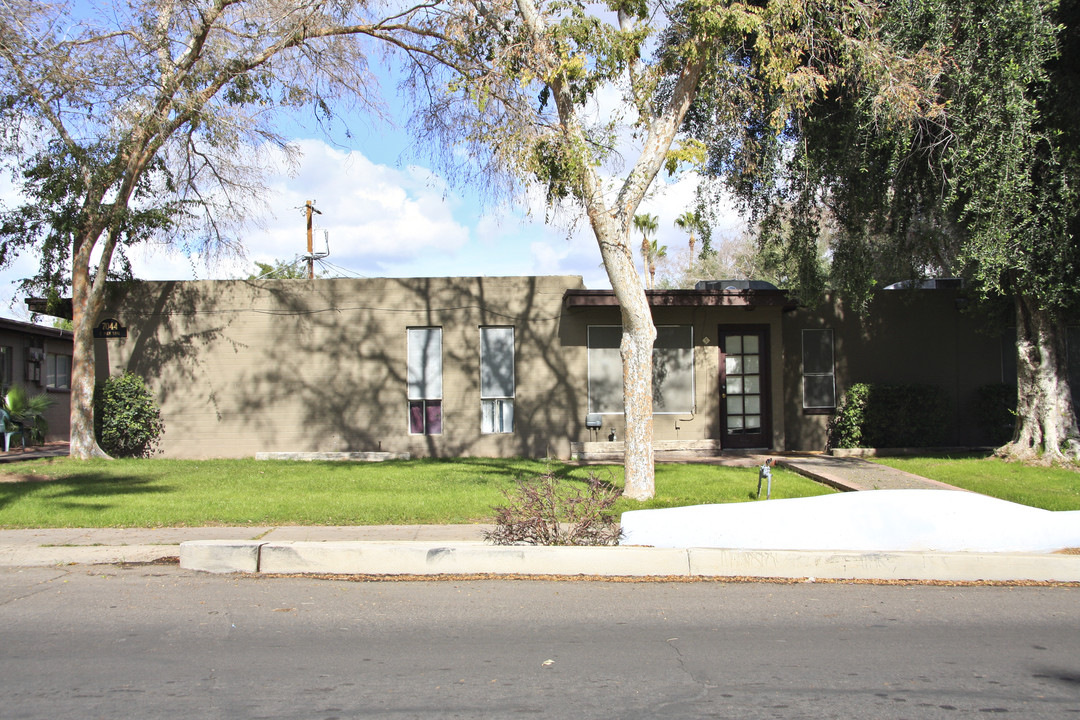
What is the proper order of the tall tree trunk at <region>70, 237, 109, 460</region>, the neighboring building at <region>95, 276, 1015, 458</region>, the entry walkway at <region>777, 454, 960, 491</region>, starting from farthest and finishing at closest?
1. the neighboring building at <region>95, 276, 1015, 458</region>
2. the tall tree trunk at <region>70, 237, 109, 460</region>
3. the entry walkway at <region>777, 454, 960, 491</region>

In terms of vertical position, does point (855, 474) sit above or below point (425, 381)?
below

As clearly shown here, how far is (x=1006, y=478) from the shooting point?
11.7 meters

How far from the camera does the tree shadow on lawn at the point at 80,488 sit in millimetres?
10469

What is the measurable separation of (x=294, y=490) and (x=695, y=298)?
8250 millimetres

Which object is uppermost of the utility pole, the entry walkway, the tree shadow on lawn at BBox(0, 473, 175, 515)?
the utility pole

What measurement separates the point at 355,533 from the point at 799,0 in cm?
871

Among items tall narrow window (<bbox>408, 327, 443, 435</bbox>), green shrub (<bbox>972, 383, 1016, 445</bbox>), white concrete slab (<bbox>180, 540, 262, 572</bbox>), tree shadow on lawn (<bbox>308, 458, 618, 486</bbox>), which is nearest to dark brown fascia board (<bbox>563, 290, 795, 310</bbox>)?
tall narrow window (<bbox>408, 327, 443, 435</bbox>)

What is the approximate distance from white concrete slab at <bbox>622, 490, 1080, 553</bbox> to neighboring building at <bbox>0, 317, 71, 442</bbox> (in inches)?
695

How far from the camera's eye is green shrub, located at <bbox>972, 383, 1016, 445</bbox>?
16.2m

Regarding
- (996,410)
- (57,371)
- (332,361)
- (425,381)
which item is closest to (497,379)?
(425,381)

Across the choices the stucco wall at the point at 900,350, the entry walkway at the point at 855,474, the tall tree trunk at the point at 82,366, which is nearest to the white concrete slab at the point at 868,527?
the entry walkway at the point at 855,474

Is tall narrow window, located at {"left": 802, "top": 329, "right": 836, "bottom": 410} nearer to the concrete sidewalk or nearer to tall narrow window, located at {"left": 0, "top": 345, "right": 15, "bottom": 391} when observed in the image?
the concrete sidewalk

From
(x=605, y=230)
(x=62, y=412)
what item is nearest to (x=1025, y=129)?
(x=605, y=230)

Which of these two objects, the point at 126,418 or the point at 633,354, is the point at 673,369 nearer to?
the point at 633,354
